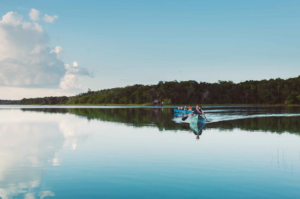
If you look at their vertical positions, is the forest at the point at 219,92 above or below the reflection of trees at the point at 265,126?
above

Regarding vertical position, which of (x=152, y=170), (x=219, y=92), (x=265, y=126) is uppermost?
(x=219, y=92)

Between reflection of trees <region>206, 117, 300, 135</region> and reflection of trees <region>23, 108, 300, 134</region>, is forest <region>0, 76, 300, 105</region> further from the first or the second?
reflection of trees <region>206, 117, 300, 135</region>

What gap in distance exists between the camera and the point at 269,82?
126 meters

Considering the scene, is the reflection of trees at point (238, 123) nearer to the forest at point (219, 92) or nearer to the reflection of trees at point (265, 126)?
the reflection of trees at point (265, 126)

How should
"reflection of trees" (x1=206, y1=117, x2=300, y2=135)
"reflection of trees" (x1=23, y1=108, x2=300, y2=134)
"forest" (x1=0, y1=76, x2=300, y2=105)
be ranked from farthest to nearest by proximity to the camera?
"forest" (x1=0, y1=76, x2=300, y2=105) → "reflection of trees" (x1=23, y1=108, x2=300, y2=134) → "reflection of trees" (x1=206, y1=117, x2=300, y2=135)

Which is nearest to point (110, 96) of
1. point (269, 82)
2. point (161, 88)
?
point (161, 88)

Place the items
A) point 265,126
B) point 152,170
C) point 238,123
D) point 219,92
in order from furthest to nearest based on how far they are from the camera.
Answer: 1. point 219,92
2. point 238,123
3. point 265,126
4. point 152,170

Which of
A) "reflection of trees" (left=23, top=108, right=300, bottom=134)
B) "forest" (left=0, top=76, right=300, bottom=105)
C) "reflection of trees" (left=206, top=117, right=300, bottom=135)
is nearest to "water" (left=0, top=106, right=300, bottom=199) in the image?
"reflection of trees" (left=206, top=117, right=300, bottom=135)

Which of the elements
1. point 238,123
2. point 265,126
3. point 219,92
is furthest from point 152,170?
point 219,92

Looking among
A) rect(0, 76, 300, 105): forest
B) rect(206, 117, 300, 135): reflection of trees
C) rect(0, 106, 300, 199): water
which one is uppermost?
rect(0, 76, 300, 105): forest

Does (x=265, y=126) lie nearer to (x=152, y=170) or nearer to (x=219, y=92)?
(x=152, y=170)

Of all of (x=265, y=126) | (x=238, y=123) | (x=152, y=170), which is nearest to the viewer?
(x=152, y=170)

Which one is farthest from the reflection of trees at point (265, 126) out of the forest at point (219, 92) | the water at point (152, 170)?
the forest at point (219, 92)

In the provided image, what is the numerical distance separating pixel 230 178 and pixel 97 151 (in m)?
7.76
